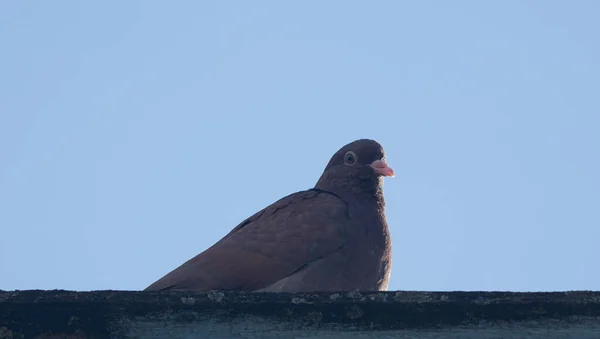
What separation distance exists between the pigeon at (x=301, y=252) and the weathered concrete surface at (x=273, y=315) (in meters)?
2.71

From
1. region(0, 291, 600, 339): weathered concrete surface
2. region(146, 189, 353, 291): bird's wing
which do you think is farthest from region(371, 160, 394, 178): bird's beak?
region(0, 291, 600, 339): weathered concrete surface

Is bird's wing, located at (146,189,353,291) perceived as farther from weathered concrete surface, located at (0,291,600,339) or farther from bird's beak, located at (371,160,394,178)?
weathered concrete surface, located at (0,291,600,339)

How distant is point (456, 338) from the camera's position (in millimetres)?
3197

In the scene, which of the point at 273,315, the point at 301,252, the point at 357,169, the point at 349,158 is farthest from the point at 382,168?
the point at 273,315

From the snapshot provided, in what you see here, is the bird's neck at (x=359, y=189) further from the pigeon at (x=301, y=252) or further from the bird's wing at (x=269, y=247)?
the bird's wing at (x=269, y=247)

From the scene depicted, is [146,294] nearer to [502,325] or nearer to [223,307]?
[223,307]

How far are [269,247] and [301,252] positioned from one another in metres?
0.26

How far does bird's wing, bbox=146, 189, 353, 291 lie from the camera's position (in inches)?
251

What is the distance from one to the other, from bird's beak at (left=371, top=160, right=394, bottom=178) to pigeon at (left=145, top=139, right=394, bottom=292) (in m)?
0.38

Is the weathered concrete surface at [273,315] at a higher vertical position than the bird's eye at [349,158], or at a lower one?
lower

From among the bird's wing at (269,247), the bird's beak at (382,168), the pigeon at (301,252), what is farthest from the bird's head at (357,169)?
the bird's wing at (269,247)

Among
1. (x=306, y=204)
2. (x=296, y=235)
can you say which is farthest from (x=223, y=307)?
(x=306, y=204)

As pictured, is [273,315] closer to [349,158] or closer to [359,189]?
[359,189]

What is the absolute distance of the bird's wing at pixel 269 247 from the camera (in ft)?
20.9
